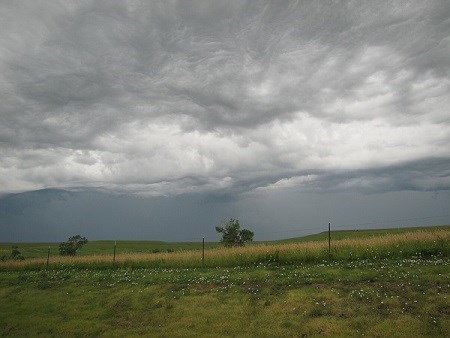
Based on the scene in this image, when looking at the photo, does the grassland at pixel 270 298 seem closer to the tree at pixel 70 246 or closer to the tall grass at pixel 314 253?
the tall grass at pixel 314 253

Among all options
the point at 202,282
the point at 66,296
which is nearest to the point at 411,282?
the point at 202,282

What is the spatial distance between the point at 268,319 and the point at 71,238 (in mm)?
67397

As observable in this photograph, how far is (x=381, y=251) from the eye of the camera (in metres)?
32.7

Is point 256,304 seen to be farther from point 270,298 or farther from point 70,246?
point 70,246

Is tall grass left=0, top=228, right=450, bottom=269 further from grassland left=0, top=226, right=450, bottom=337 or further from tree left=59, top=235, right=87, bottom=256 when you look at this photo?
tree left=59, top=235, right=87, bottom=256

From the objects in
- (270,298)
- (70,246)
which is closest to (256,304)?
(270,298)

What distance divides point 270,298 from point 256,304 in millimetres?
1055

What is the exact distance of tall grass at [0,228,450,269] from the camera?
3203 cm

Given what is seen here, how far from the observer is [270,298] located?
71.3 feet

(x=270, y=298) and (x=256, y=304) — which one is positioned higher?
(x=270, y=298)

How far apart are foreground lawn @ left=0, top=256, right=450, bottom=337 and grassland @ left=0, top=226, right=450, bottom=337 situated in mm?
55

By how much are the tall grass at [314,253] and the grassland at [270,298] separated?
125mm

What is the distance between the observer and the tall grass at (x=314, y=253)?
32.0 metres

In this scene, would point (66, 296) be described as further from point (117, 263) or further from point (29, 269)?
point (29, 269)
